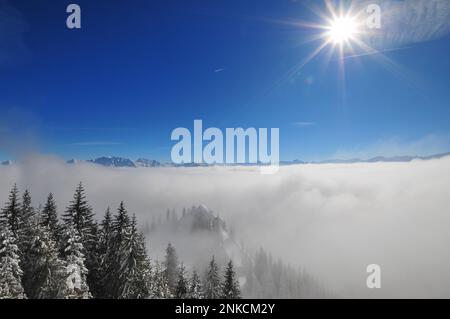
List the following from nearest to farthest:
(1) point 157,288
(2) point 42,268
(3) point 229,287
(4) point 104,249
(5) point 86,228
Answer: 1. (2) point 42,268
2. (5) point 86,228
3. (1) point 157,288
4. (4) point 104,249
5. (3) point 229,287

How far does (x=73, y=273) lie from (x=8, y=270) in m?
4.90

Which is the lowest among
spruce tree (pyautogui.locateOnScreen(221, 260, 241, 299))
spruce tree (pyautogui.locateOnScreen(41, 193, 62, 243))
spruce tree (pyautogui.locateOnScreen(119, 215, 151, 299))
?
spruce tree (pyautogui.locateOnScreen(221, 260, 241, 299))

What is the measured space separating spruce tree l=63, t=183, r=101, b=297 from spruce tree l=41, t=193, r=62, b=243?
268cm

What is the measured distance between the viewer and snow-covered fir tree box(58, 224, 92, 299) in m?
22.7

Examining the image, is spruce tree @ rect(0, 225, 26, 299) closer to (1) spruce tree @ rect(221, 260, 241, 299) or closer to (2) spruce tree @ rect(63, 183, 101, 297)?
(2) spruce tree @ rect(63, 183, 101, 297)

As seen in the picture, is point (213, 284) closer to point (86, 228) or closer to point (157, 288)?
point (157, 288)

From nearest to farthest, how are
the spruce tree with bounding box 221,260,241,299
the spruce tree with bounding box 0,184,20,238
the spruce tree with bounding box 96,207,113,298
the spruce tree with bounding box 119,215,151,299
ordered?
the spruce tree with bounding box 0,184,20,238, the spruce tree with bounding box 119,215,151,299, the spruce tree with bounding box 96,207,113,298, the spruce tree with bounding box 221,260,241,299

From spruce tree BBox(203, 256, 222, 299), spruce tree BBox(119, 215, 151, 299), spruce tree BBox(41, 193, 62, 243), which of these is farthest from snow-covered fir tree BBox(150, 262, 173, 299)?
spruce tree BBox(41, 193, 62, 243)

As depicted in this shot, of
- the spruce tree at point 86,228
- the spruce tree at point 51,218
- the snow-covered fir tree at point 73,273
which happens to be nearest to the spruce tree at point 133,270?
the spruce tree at point 86,228

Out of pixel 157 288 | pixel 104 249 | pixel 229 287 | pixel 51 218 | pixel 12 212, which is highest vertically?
pixel 12 212

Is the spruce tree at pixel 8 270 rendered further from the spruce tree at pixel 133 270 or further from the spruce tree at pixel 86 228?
the spruce tree at pixel 133 270

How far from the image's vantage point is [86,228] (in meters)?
29.2

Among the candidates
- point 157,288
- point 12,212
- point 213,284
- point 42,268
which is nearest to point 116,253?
point 157,288
